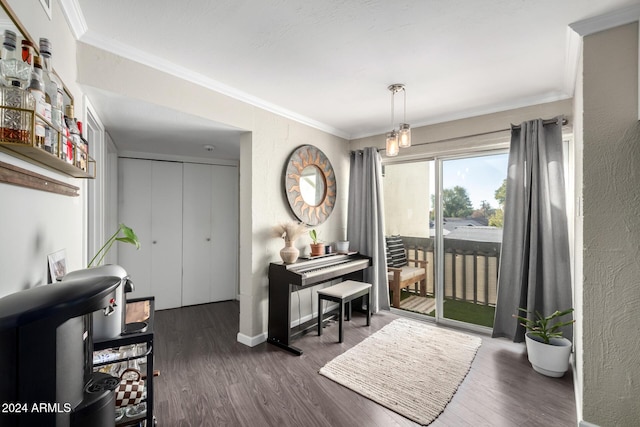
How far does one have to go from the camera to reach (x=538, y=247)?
2863mm

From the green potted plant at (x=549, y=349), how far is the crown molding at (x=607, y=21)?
203 cm

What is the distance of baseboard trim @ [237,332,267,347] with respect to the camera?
9.86ft

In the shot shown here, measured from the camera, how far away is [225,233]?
466cm

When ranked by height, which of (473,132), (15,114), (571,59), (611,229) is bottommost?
(611,229)

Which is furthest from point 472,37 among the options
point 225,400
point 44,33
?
point 225,400

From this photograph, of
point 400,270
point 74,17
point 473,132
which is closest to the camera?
point 74,17

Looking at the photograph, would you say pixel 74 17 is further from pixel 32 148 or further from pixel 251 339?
pixel 251 339

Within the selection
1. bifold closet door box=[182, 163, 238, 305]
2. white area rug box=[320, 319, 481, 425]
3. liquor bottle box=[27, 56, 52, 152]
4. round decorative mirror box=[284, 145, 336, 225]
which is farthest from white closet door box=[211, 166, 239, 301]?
liquor bottle box=[27, 56, 52, 152]

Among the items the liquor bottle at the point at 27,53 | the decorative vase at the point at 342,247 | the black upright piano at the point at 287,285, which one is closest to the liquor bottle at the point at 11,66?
the liquor bottle at the point at 27,53

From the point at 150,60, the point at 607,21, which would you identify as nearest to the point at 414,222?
the point at 607,21

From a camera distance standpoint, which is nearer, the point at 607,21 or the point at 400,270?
the point at 607,21

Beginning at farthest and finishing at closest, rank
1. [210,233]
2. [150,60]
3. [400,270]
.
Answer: [210,233], [400,270], [150,60]

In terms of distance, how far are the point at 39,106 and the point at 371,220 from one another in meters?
3.42

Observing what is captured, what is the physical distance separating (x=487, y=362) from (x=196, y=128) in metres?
3.43
